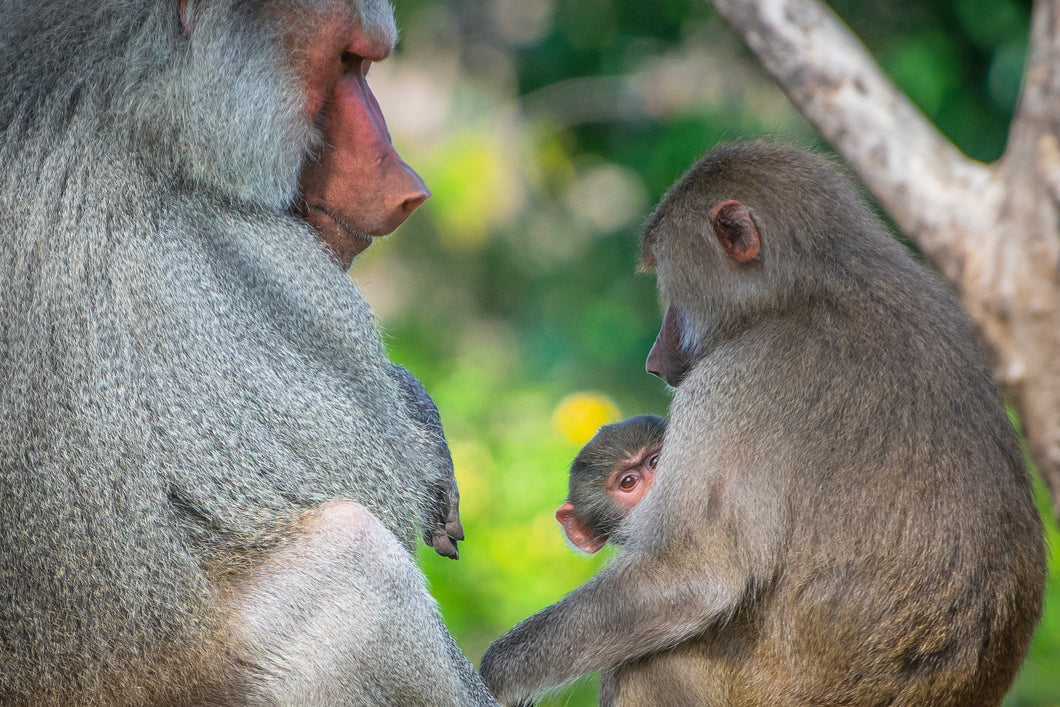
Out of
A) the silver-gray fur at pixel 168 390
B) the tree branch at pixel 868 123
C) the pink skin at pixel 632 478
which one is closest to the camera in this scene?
the silver-gray fur at pixel 168 390

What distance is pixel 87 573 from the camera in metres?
2.49

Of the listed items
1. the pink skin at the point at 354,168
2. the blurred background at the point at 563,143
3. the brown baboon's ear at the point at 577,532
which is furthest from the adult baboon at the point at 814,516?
the blurred background at the point at 563,143

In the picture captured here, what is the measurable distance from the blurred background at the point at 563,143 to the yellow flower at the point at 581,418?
317mm

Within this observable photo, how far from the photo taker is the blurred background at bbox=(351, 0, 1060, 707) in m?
7.66

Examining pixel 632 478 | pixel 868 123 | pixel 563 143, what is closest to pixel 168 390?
pixel 632 478

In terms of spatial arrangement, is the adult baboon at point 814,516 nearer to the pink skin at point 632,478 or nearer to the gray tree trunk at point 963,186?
the pink skin at point 632,478

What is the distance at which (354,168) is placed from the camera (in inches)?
116

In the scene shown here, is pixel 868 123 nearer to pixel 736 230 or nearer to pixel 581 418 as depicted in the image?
pixel 736 230

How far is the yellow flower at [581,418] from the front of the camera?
5559 millimetres

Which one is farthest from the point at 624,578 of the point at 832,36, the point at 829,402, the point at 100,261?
the point at 832,36

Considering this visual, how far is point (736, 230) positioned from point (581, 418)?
2636 millimetres

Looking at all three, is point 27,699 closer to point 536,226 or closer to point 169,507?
point 169,507

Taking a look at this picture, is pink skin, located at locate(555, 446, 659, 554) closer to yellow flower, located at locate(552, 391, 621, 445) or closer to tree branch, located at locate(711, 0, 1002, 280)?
tree branch, located at locate(711, 0, 1002, 280)

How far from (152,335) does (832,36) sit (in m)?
2.55
